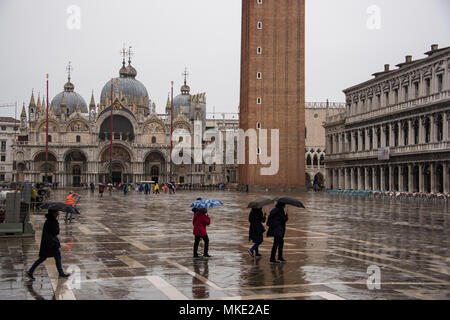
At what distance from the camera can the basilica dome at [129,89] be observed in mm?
91688

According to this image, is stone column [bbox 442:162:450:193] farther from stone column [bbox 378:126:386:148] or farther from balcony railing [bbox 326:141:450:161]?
stone column [bbox 378:126:386:148]

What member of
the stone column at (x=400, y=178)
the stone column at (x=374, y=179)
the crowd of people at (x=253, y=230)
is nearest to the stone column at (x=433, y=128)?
the stone column at (x=400, y=178)

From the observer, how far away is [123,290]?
8.35 metres

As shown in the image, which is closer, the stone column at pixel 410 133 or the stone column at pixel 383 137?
the stone column at pixel 410 133

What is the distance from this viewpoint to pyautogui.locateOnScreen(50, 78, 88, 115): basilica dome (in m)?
96.2

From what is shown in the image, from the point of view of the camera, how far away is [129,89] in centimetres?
9425

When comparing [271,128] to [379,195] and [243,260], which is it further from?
[243,260]

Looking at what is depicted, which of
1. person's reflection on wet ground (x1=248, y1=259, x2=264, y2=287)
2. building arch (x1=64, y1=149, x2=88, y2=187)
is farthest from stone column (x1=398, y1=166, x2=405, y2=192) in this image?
building arch (x1=64, y1=149, x2=88, y2=187)

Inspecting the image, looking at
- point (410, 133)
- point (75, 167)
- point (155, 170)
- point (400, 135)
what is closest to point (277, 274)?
point (410, 133)

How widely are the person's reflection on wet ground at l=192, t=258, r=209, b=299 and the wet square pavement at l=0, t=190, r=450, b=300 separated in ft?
0.06

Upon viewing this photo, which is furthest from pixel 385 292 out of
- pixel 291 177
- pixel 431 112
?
pixel 291 177

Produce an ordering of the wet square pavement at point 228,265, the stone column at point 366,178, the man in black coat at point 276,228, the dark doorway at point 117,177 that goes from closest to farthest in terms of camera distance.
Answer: the wet square pavement at point 228,265 → the man in black coat at point 276,228 → the stone column at point 366,178 → the dark doorway at point 117,177

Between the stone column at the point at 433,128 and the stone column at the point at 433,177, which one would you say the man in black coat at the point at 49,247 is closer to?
the stone column at the point at 433,177

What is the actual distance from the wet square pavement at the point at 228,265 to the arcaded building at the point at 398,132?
27876 mm
